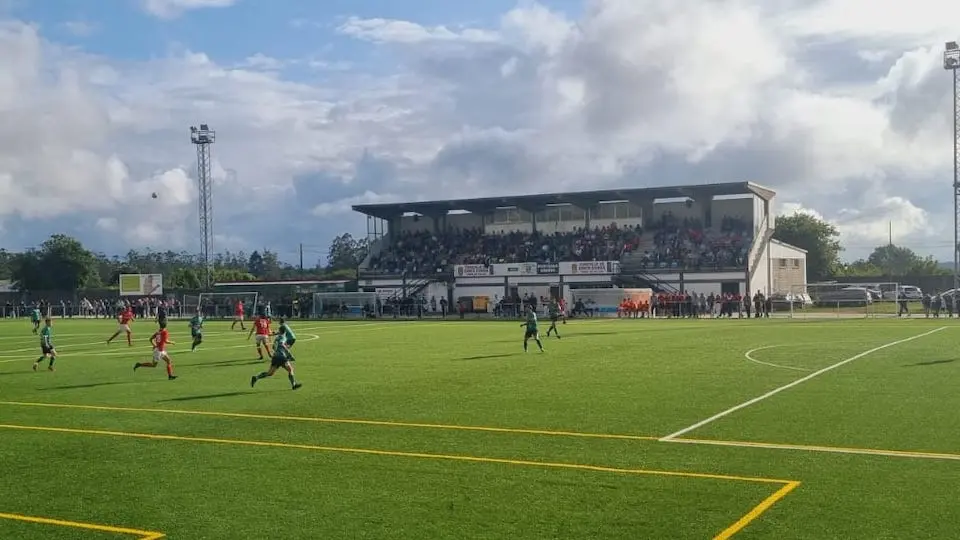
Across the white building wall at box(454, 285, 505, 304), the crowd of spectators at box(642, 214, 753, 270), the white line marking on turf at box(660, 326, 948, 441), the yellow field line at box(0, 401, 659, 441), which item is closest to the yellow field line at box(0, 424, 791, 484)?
the yellow field line at box(0, 401, 659, 441)

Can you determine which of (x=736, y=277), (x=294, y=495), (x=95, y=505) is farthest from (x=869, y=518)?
(x=736, y=277)

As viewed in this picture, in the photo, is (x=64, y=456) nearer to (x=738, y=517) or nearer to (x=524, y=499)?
(x=524, y=499)

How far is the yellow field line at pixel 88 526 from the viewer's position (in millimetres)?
9375

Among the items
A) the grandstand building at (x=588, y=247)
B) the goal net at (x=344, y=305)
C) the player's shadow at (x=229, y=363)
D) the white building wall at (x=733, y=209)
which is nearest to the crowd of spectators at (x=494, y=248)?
the grandstand building at (x=588, y=247)

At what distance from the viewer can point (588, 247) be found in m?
76.8

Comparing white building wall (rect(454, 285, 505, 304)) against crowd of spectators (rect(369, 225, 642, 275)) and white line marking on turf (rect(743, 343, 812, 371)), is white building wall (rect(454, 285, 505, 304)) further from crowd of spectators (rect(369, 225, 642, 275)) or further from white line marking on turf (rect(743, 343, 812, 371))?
white line marking on turf (rect(743, 343, 812, 371))

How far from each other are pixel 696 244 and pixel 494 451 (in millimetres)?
62280

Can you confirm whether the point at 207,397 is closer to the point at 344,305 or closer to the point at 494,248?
the point at 344,305

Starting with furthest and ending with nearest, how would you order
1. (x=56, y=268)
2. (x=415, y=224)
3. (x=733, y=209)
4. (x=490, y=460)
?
(x=56, y=268) → (x=415, y=224) → (x=733, y=209) → (x=490, y=460)

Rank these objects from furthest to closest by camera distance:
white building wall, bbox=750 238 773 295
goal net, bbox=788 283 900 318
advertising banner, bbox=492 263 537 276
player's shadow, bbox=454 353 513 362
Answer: advertising banner, bbox=492 263 537 276 → white building wall, bbox=750 238 773 295 → goal net, bbox=788 283 900 318 → player's shadow, bbox=454 353 513 362

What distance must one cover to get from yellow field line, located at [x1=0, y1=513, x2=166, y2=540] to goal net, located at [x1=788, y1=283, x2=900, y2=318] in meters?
54.3

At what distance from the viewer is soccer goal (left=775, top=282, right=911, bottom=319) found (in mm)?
59125

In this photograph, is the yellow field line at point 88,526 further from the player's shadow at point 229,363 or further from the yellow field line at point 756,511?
the player's shadow at point 229,363

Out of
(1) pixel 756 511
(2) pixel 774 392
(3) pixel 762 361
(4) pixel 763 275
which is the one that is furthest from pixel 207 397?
(4) pixel 763 275
